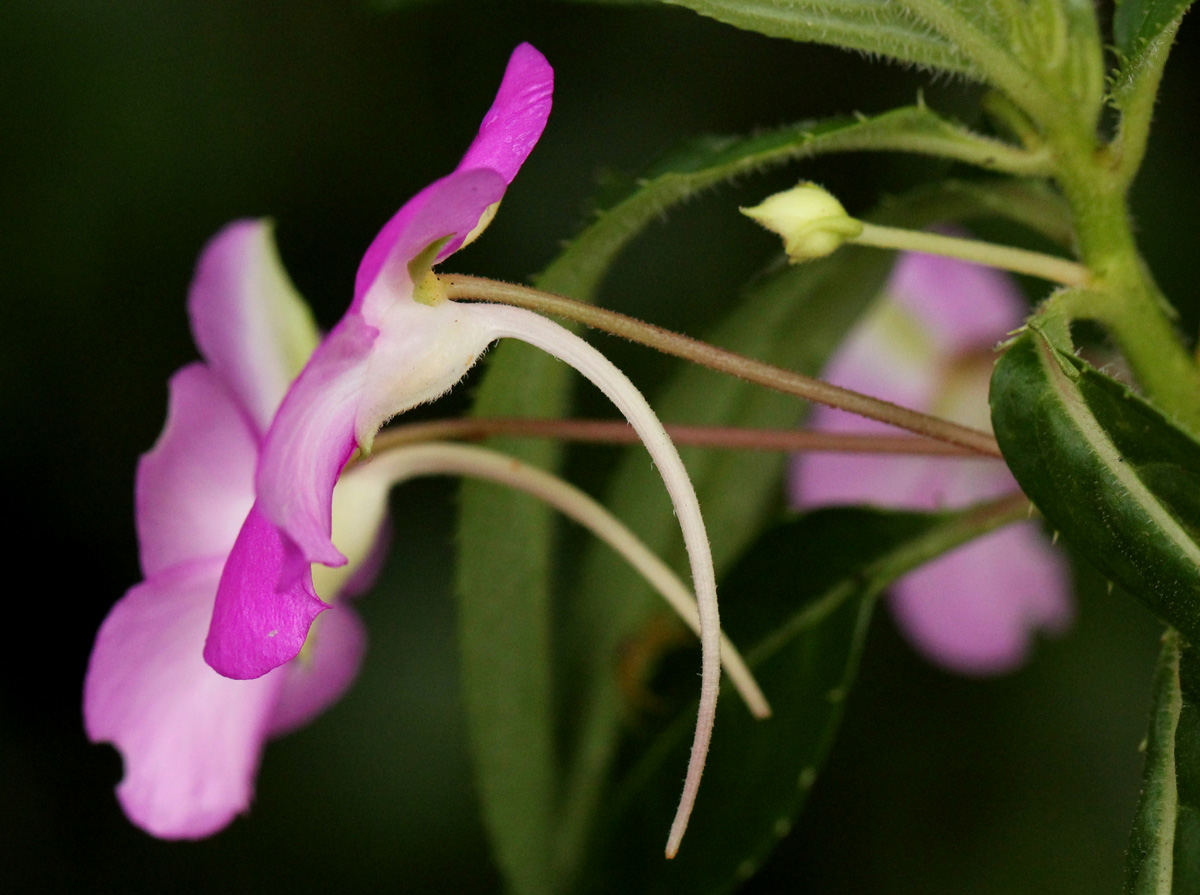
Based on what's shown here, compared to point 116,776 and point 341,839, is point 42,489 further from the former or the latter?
point 341,839

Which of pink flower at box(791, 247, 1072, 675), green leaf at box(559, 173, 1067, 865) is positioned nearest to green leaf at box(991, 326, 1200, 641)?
green leaf at box(559, 173, 1067, 865)

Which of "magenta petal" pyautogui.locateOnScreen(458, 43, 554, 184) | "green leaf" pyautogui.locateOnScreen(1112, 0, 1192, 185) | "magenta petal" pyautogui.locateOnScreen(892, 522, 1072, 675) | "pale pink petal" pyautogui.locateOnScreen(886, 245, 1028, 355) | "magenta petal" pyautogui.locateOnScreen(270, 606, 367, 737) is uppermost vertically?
"magenta petal" pyautogui.locateOnScreen(458, 43, 554, 184)

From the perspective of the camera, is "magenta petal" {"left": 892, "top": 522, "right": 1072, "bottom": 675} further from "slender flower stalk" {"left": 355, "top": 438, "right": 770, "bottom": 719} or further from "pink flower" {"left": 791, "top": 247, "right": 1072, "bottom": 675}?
"slender flower stalk" {"left": 355, "top": 438, "right": 770, "bottom": 719}

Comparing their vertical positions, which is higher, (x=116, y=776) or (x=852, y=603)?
(x=852, y=603)

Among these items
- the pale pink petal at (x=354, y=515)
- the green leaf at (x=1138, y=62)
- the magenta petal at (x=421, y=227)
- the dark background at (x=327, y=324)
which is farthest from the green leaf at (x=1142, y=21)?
the dark background at (x=327, y=324)

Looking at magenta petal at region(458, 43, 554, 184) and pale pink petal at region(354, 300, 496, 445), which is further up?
magenta petal at region(458, 43, 554, 184)

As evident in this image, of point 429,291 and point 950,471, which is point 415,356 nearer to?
point 429,291

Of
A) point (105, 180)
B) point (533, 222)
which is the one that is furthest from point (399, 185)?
point (105, 180)
